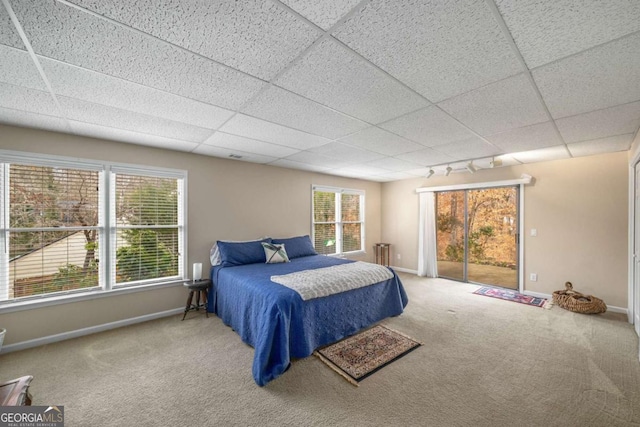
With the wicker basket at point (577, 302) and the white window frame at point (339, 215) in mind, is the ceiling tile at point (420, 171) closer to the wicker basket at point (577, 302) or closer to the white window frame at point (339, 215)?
the white window frame at point (339, 215)

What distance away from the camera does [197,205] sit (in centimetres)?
382

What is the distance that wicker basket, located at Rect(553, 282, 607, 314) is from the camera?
11.4 ft

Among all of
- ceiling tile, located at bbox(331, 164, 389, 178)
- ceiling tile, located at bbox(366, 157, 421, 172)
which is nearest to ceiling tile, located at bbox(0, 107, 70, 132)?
ceiling tile, located at bbox(331, 164, 389, 178)

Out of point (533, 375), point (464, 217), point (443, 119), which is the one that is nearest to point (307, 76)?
point (443, 119)

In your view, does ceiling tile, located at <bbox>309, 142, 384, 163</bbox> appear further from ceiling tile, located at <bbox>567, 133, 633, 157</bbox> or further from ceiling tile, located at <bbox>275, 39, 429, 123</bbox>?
ceiling tile, located at <bbox>567, 133, 633, 157</bbox>

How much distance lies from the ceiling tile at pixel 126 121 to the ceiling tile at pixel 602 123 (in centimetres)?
389

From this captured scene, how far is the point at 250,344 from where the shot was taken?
2.70 m

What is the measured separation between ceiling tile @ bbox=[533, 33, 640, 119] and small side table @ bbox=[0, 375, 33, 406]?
12.3 feet

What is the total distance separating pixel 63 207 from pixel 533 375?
17.2 feet

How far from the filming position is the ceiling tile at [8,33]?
120 centimetres

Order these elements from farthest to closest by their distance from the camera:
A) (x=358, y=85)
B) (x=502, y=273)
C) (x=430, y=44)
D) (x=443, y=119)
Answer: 1. (x=502, y=273)
2. (x=443, y=119)
3. (x=358, y=85)
4. (x=430, y=44)

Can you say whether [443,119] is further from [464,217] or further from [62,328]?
[62,328]

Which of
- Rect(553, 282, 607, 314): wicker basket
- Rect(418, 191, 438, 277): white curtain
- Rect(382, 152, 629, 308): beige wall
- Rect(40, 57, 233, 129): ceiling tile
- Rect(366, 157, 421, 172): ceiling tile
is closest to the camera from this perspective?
Rect(40, 57, 233, 129): ceiling tile

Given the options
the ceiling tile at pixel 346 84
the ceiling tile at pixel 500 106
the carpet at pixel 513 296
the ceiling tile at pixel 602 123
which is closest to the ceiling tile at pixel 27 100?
the ceiling tile at pixel 346 84
